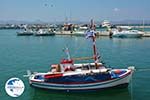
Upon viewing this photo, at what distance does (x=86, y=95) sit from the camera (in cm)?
2520

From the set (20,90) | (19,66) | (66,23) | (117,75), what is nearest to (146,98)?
(117,75)

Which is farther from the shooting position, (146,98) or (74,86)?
(74,86)

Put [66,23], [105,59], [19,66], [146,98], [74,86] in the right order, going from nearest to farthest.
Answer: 1. [146,98]
2. [74,86]
3. [19,66]
4. [105,59]
5. [66,23]

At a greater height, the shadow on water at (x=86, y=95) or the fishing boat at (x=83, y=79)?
the fishing boat at (x=83, y=79)

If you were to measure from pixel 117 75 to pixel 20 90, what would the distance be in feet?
42.2

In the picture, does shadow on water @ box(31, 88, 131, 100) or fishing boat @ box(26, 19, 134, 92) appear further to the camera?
fishing boat @ box(26, 19, 134, 92)

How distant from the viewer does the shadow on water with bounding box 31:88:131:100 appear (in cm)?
2453

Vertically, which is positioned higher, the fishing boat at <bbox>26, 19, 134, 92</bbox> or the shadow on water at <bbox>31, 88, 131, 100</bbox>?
the fishing boat at <bbox>26, 19, 134, 92</bbox>

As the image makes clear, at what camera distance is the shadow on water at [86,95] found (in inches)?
966

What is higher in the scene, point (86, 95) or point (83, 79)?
point (83, 79)

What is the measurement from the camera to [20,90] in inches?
Result: 546

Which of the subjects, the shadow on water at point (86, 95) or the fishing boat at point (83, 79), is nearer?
the shadow on water at point (86, 95)

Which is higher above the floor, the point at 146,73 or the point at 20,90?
the point at 20,90

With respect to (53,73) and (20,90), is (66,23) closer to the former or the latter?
(53,73)
